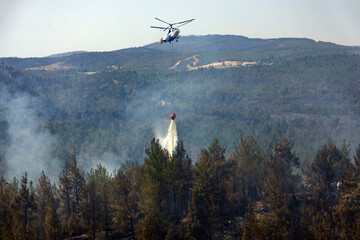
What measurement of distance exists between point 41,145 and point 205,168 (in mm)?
137516

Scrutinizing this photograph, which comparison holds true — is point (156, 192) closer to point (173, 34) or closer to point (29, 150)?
point (173, 34)

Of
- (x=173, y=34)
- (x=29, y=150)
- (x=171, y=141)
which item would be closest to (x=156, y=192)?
(x=173, y=34)

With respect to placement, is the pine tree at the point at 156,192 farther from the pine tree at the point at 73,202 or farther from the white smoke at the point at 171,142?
the pine tree at the point at 73,202

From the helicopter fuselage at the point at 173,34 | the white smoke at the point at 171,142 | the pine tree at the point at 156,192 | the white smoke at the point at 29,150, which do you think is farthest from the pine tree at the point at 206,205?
the white smoke at the point at 29,150

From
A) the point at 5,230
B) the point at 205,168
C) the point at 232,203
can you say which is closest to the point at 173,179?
the point at 205,168

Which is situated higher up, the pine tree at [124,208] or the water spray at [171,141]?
the water spray at [171,141]

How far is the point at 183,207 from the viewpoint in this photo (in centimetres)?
6950

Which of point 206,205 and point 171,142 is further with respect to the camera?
point 171,142

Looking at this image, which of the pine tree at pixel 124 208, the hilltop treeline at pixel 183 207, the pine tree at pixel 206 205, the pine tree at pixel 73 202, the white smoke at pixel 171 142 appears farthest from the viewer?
the white smoke at pixel 171 142

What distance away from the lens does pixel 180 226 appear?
61.9 m

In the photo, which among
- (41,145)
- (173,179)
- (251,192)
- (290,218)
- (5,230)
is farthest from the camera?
(41,145)

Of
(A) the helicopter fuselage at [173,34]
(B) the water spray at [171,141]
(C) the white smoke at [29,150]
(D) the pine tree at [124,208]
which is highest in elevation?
(A) the helicopter fuselage at [173,34]

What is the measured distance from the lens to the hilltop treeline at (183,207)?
52219 millimetres

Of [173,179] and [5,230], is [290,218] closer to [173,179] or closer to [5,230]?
[173,179]
